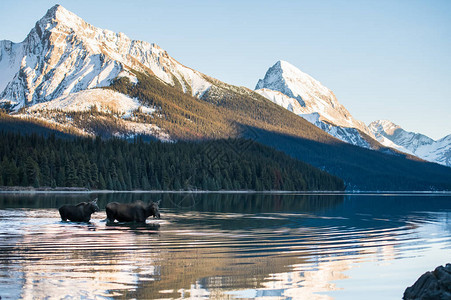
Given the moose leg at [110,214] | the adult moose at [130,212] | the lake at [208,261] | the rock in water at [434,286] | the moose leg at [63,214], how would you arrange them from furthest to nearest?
the adult moose at [130,212]
the moose leg at [110,214]
the moose leg at [63,214]
the lake at [208,261]
the rock in water at [434,286]

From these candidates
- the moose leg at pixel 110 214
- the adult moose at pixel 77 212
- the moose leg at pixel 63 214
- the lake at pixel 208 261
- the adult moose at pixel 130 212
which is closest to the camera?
the lake at pixel 208 261

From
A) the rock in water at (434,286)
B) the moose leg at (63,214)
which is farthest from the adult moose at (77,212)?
the rock in water at (434,286)

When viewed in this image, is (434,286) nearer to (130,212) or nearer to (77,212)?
(130,212)

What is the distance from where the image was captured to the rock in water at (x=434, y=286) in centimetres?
1747

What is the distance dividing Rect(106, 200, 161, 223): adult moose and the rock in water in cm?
3124

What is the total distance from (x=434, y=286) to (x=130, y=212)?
3295cm

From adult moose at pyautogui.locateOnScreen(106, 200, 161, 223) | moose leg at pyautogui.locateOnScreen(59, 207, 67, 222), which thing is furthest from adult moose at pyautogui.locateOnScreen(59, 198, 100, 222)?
adult moose at pyautogui.locateOnScreen(106, 200, 161, 223)

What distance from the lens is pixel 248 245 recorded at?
3152cm

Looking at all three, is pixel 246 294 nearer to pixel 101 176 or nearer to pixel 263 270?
pixel 263 270

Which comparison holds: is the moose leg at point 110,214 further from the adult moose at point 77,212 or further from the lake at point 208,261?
the lake at point 208,261

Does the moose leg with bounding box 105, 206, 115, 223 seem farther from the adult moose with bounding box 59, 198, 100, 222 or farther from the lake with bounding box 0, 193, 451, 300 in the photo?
the lake with bounding box 0, 193, 451, 300

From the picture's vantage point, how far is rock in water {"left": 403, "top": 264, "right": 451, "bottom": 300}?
1747cm

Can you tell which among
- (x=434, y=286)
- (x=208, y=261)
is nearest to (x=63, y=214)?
(x=208, y=261)

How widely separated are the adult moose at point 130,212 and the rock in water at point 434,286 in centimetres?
3124
